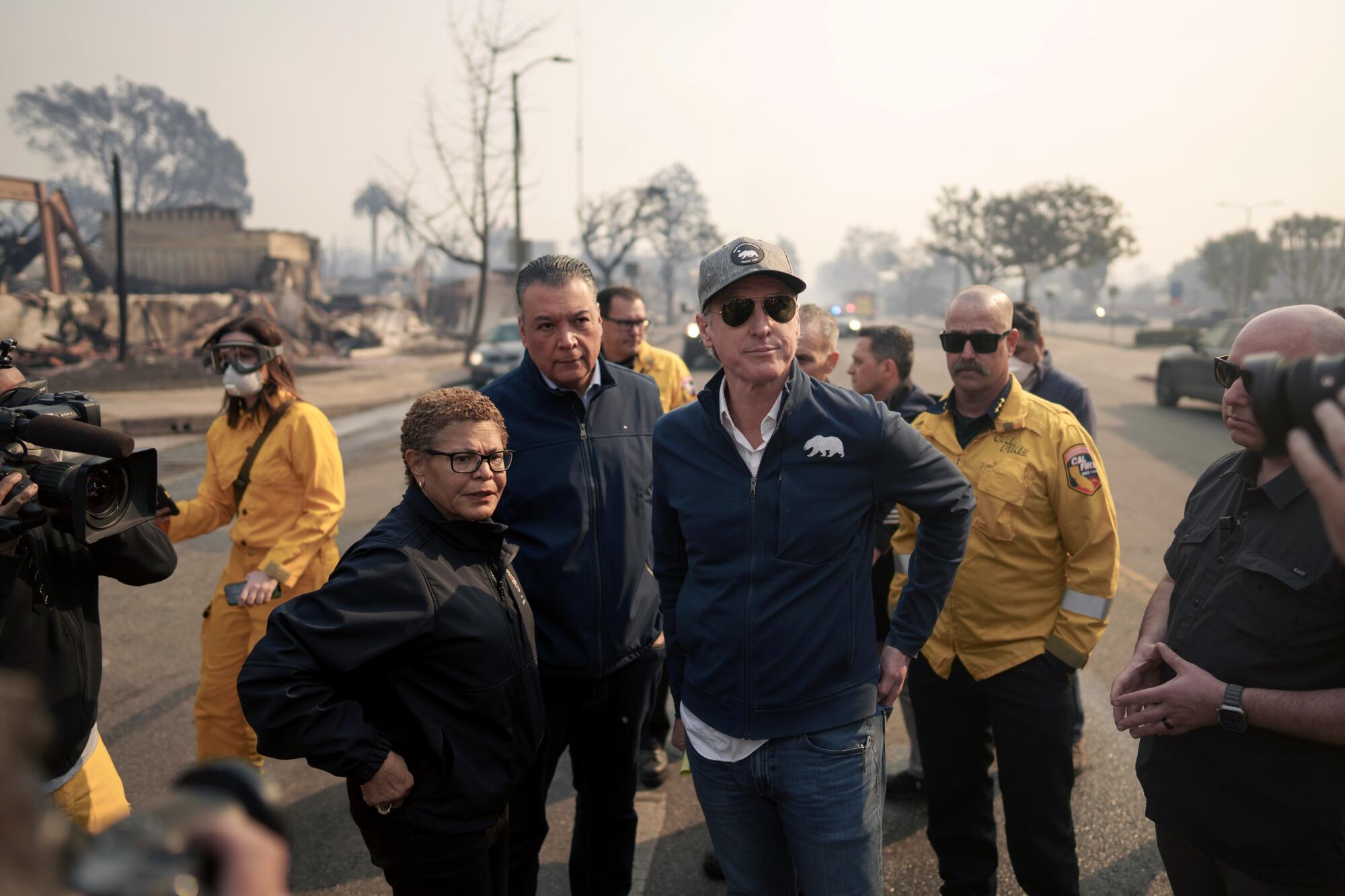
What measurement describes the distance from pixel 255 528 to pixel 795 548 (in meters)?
2.47

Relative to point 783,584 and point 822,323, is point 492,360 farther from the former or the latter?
point 783,584

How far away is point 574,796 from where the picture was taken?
4078 mm

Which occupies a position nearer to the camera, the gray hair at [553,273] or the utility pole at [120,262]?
the gray hair at [553,273]

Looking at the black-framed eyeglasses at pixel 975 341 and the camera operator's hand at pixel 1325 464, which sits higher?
the black-framed eyeglasses at pixel 975 341

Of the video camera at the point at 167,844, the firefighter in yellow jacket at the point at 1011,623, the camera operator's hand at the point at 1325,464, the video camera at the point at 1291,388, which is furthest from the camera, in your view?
the firefighter in yellow jacket at the point at 1011,623

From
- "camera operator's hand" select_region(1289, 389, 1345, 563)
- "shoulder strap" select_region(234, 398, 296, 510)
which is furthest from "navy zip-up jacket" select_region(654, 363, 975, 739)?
"shoulder strap" select_region(234, 398, 296, 510)

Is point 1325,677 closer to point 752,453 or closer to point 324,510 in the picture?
point 752,453

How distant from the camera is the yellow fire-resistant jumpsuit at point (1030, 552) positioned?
2.74 meters

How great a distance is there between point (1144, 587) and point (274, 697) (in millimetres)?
6329

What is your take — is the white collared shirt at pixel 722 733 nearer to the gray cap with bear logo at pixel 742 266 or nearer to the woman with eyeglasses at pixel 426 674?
the gray cap with bear logo at pixel 742 266

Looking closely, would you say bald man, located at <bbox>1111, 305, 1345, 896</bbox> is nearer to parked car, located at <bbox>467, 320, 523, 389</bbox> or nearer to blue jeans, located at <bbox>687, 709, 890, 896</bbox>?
blue jeans, located at <bbox>687, 709, 890, 896</bbox>

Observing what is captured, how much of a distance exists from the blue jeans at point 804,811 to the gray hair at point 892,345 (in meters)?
2.33

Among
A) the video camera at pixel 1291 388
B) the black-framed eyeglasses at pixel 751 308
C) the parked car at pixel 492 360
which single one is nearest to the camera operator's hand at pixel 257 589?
the black-framed eyeglasses at pixel 751 308

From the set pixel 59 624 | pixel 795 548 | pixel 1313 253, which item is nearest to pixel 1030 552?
pixel 795 548
